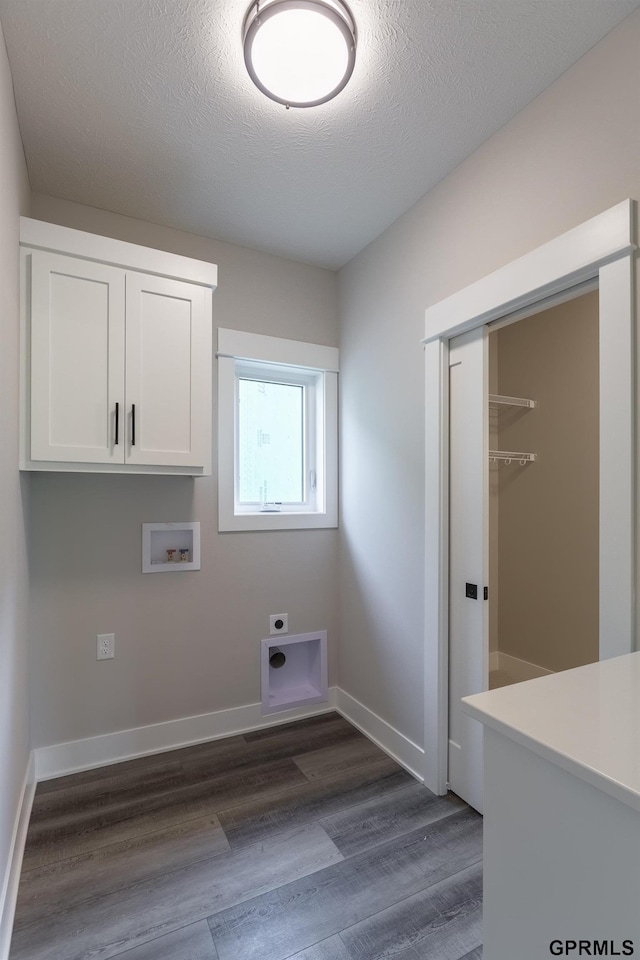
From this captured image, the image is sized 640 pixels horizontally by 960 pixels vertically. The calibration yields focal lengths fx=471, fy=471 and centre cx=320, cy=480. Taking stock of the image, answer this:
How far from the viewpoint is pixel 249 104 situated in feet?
5.22

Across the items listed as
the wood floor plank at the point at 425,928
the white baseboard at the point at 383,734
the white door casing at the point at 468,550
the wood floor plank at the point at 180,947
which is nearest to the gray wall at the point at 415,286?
the white baseboard at the point at 383,734

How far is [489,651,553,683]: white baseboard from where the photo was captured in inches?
122

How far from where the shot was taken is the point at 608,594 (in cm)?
133

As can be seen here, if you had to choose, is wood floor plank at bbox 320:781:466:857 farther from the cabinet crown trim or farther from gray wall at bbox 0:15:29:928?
the cabinet crown trim

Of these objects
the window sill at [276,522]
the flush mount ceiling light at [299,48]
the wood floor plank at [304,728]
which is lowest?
the wood floor plank at [304,728]

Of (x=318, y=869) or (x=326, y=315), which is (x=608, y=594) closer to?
(x=318, y=869)

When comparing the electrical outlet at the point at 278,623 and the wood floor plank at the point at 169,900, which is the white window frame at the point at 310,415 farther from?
the wood floor plank at the point at 169,900

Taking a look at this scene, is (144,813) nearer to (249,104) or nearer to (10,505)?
(10,505)

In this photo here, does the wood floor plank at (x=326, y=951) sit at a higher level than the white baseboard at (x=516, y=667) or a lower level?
lower

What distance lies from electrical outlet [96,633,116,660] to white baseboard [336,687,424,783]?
4.32 ft

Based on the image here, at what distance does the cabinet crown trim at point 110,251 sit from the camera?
178cm

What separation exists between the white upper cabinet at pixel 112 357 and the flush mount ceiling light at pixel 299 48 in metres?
0.84

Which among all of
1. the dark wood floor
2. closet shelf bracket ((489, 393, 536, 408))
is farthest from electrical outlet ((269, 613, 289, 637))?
closet shelf bracket ((489, 393, 536, 408))

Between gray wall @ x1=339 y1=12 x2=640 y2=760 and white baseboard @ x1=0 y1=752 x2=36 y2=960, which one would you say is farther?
gray wall @ x1=339 y1=12 x2=640 y2=760
